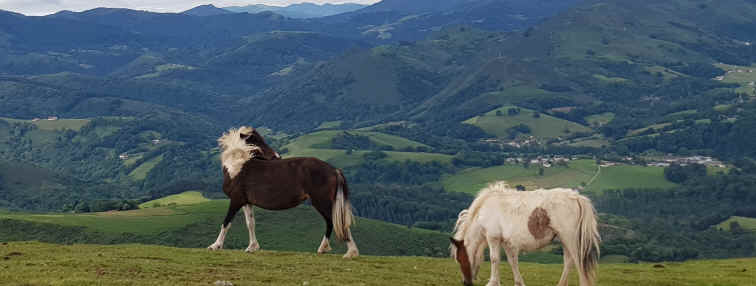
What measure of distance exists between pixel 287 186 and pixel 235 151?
10.1 feet

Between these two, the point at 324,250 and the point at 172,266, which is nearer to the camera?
the point at 172,266

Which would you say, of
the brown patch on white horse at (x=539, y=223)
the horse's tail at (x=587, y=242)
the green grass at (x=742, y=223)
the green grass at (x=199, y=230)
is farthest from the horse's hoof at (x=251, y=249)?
the green grass at (x=742, y=223)

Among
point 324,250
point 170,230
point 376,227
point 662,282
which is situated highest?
point 324,250

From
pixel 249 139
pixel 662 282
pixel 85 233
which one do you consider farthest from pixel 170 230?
pixel 662 282

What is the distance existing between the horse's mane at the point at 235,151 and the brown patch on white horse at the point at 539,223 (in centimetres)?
1268

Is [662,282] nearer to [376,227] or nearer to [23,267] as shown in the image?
[23,267]

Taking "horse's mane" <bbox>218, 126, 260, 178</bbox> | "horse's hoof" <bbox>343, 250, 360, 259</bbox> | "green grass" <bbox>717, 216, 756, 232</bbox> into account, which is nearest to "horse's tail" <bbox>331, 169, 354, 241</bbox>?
"horse's hoof" <bbox>343, 250, 360, 259</bbox>

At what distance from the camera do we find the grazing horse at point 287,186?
26516 mm

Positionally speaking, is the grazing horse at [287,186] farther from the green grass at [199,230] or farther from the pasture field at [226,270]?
the green grass at [199,230]

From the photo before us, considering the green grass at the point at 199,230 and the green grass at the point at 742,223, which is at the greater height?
the green grass at the point at 199,230

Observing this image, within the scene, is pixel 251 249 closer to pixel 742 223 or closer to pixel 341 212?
pixel 341 212

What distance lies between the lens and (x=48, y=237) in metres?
80.6

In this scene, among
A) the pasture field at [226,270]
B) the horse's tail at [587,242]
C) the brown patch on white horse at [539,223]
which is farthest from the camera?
the pasture field at [226,270]

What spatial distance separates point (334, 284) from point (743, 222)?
17891 centimetres
